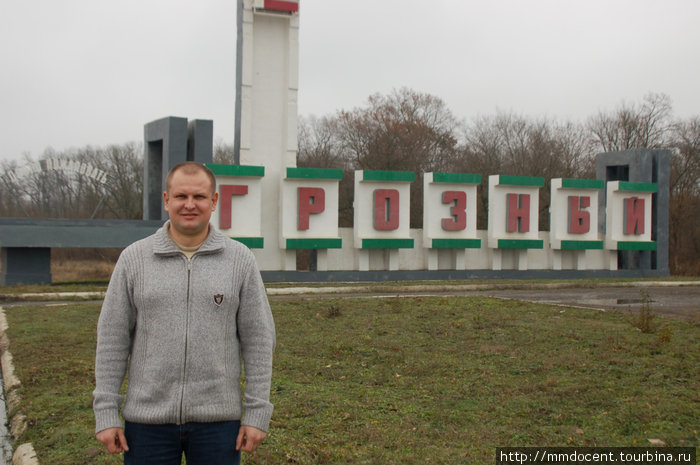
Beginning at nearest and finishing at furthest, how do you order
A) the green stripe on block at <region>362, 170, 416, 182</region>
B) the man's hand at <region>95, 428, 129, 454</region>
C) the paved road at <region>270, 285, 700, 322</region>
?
the man's hand at <region>95, 428, 129, 454</region> → the paved road at <region>270, 285, 700, 322</region> → the green stripe on block at <region>362, 170, 416, 182</region>

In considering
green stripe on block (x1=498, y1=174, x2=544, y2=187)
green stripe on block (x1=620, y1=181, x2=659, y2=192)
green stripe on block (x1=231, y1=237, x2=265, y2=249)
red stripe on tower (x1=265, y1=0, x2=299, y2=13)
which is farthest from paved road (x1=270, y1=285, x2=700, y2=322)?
red stripe on tower (x1=265, y1=0, x2=299, y2=13)

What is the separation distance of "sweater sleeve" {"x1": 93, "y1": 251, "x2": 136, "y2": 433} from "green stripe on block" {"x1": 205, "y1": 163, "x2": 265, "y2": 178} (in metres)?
21.7

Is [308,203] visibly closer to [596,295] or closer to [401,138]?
[596,295]

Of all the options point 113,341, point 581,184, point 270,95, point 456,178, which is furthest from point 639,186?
point 113,341

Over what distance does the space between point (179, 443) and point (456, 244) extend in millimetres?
25586

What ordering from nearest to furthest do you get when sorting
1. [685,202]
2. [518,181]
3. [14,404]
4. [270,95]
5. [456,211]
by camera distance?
1. [14,404]
2. [270,95]
3. [456,211]
4. [518,181]
5. [685,202]

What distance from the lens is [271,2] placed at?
26.5m

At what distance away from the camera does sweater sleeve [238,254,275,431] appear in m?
3.62

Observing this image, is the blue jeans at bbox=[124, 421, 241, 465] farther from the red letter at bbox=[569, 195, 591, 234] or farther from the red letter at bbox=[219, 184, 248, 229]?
the red letter at bbox=[569, 195, 591, 234]

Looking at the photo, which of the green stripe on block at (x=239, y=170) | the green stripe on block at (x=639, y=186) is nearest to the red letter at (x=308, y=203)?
the green stripe on block at (x=239, y=170)

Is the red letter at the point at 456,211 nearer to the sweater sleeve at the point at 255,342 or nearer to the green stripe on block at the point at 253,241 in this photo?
the green stripe on block at the point at 253,241

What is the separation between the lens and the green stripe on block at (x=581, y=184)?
30266mm

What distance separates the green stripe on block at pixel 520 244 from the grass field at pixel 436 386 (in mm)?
15159

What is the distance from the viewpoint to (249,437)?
3.57 m
